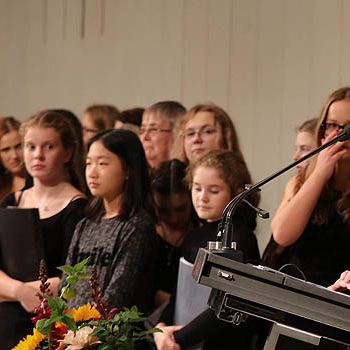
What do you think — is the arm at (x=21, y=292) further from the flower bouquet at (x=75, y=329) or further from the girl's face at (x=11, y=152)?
the flower bouquet at (x=75, y=329)

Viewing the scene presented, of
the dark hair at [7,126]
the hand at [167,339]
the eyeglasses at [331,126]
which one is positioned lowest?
the hand at [167,339]

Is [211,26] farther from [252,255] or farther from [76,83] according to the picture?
[252,255]

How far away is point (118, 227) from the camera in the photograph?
12.7 feet

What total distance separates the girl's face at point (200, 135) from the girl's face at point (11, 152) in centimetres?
121

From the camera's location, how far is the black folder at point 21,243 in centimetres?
409

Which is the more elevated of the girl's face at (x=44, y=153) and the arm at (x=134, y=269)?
the girl's face at (x=44, y=153)

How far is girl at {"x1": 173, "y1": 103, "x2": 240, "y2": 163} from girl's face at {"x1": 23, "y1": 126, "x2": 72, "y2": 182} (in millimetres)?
493

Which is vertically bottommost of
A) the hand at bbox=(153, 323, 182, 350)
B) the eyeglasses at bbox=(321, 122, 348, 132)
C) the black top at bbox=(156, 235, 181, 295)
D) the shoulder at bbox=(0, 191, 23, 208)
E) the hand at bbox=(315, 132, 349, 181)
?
the hand at bbox=(153, 323, 182, 350)

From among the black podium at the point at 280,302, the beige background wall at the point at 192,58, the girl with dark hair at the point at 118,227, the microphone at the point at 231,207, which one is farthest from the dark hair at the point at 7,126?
the black podium at the point at 280,302

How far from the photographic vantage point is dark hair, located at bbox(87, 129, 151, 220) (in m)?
3.95

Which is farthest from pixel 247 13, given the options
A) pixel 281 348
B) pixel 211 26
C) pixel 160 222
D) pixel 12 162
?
pixel 281 348

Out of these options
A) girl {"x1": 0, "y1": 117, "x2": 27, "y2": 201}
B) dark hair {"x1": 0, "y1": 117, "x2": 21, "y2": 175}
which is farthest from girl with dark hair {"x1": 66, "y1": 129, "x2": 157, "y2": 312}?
dark hair {"x1": 0, "y1": 117, "x2": 21, "y2": 175}

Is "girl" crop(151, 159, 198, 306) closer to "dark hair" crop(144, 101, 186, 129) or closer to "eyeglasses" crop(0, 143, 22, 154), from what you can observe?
"dark hair" crop(144, 101, 186, 129)

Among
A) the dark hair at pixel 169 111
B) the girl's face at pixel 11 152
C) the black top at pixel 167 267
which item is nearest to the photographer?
the black top at pixel 167 267
